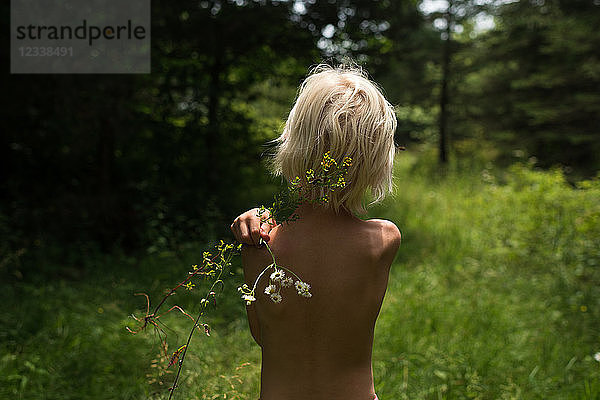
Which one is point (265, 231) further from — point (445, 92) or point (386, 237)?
point (445, 92)

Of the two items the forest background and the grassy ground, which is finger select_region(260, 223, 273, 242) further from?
the forest background

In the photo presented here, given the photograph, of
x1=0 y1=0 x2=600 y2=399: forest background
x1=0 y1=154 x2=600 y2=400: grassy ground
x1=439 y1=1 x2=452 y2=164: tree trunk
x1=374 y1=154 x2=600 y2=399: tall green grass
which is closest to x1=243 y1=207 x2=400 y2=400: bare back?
x1=0 y1=154 x2=600 y2=400: grassy ground

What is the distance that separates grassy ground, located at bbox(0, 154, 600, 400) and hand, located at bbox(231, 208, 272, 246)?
2.43 feet

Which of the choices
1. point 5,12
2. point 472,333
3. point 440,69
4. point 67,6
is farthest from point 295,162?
point 440,69

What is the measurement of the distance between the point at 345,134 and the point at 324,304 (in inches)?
15.9

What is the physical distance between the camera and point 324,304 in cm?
116

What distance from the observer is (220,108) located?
5.98 meters

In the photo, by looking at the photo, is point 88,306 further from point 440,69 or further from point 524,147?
point 440,69

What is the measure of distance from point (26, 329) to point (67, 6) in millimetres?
2672

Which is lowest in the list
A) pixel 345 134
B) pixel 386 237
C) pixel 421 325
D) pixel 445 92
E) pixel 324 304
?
pixel 421 325

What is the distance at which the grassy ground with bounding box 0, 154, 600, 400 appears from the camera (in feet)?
8.94

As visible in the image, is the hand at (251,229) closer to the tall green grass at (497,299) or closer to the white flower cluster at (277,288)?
the white flower cluster at (277,288)

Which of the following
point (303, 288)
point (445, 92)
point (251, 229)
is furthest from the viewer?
point (445, 92)

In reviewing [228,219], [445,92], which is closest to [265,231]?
[228,219]
